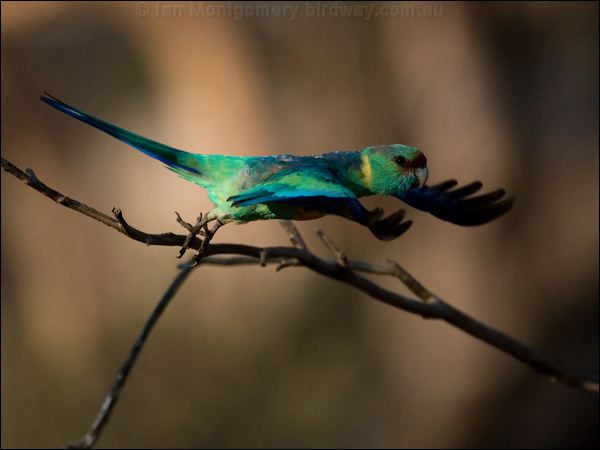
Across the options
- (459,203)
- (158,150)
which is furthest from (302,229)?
(158,150)

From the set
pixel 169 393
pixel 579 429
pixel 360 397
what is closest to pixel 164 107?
pixel 169 393

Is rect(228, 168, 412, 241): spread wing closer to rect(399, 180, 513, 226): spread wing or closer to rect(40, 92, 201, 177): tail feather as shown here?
rect(40, 92, 201, 177): tail feather

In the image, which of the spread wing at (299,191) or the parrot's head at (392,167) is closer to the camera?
the spread wing at (299,191)

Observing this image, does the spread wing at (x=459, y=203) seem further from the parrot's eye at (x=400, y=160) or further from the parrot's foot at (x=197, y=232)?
the parrot's foot at (x=197, y=232)

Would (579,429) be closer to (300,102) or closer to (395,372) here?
(395,372)

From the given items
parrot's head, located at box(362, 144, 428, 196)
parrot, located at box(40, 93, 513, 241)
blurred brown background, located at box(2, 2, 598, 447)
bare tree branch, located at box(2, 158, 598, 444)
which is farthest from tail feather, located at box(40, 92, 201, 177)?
blurred brown background, located at box(2, 2, 598, 447)

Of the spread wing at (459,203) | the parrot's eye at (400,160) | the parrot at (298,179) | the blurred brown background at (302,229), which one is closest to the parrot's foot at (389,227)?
the parrot at (298,179)

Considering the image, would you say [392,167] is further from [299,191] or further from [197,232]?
[197,232]
